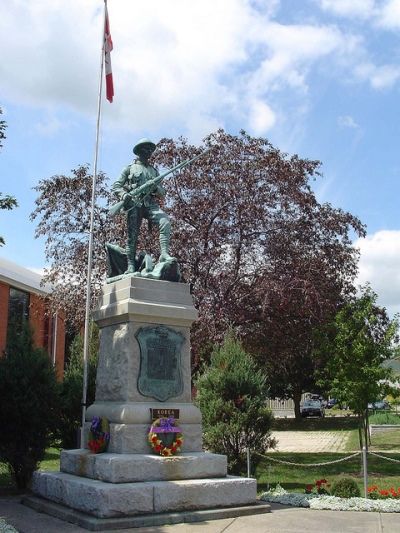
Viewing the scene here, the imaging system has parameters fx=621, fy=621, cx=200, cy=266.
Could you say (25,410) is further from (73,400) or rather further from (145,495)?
(145,495)

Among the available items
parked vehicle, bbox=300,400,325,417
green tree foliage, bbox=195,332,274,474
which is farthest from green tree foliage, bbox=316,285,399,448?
parked vehicle, bbox=300,400,325,417

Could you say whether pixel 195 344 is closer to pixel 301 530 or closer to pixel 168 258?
pixel 168 258

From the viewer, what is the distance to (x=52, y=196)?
21.0 meters

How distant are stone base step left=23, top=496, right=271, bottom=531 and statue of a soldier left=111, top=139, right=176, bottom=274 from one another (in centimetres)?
359

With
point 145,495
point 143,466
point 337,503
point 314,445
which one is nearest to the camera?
point 145,495

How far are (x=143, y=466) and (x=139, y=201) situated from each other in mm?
4113

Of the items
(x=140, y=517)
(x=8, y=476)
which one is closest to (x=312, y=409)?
(x=8, y=476)

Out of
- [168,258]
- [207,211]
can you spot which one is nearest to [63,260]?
[207,211]

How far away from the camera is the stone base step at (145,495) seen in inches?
297

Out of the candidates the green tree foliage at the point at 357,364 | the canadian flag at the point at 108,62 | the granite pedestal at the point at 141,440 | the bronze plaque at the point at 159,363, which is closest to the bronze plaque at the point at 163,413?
the granite pedestal at the point at 141,440

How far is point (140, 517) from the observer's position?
298 inches

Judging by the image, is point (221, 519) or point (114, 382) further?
point (114, 382)

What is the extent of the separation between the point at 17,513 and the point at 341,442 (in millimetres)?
19937

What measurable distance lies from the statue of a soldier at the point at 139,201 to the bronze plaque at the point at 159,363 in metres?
1.22
